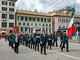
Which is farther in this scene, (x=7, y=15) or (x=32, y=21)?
(x=32, y=21)

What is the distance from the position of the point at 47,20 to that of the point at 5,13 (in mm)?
19712

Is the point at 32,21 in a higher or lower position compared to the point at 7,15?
lower

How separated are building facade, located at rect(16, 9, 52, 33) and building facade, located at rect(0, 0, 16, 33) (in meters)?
2.50

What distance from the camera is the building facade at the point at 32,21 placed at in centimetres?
5859

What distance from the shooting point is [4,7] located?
57688 mm

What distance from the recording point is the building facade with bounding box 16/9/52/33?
58594 millimetres

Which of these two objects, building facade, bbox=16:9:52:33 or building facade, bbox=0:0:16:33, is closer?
building facade, bbox=0:0:16:33

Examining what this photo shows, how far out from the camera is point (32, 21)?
6141 centimetres

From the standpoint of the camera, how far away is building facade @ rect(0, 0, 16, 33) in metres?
56.5

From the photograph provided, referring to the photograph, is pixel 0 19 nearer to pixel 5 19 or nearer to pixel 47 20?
pixel 5 19

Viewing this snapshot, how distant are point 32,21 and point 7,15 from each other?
1116cm

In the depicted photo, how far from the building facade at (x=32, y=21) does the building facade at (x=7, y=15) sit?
250cm

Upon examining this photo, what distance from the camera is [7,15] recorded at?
57.6m

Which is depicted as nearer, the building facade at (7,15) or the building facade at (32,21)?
the building facade at (7,15)
